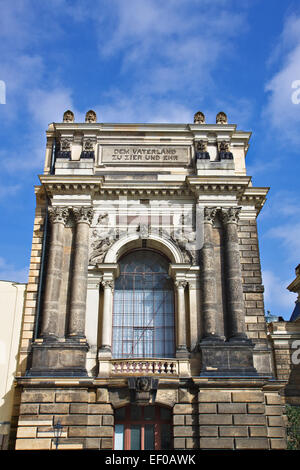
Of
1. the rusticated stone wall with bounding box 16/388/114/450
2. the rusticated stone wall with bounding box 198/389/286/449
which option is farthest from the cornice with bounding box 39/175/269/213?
the rusticated stone wall with bounding box 198/389/286/449

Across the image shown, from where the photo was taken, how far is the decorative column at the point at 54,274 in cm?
2253

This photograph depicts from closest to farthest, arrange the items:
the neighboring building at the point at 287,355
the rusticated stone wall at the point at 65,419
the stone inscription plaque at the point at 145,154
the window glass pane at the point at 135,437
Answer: the rusticated stone wall at the point at 65,419, the window glass pane at the point at 135,437, the stone inscription plaque at the point at 145,154, the neighboring building at the point at 287,355

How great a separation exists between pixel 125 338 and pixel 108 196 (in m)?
7.43

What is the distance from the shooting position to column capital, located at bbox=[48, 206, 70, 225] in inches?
969

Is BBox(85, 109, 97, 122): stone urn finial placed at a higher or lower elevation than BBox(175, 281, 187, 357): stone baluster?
higher

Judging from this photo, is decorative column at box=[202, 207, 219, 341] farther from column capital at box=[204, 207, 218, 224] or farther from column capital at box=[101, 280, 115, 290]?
column capital at box=[101, 280, 115, 290]

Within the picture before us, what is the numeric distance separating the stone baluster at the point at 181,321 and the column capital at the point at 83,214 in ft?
18.0

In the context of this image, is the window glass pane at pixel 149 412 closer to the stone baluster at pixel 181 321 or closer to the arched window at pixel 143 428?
the arched window at pixel 143 428

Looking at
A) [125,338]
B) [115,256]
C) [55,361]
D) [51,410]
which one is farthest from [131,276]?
[51,410]

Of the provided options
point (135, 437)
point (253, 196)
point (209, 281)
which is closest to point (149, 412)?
point (135, 437)

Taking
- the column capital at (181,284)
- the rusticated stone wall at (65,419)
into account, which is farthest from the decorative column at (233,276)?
the rusticated stone wall at (65,419)

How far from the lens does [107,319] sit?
23266 millimetres

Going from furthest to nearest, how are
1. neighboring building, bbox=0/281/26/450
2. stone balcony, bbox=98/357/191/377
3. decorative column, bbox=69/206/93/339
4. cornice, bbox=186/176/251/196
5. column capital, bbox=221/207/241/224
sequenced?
1. cornice, bbox=186/176/251/196
2. column capital, bbox=221/207/241/224
3. decorative column, bbox=69/206/93/339
4. neighboring building, bbox=0/281/26/450
5. stone balcony, bbox=98/357/191/377

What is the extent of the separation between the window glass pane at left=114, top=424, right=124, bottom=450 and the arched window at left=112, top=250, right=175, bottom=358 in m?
3.27
